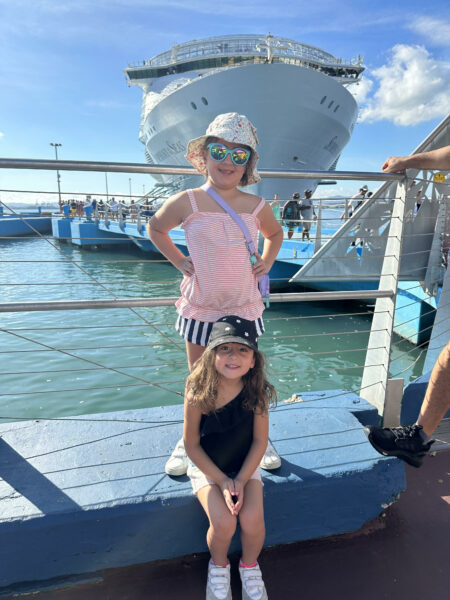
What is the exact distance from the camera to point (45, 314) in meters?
7.85

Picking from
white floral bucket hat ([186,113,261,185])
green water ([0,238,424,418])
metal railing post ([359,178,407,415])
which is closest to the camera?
white floral bucket hat ([186,113,261,185])

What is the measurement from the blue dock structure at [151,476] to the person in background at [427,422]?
2.5 inches

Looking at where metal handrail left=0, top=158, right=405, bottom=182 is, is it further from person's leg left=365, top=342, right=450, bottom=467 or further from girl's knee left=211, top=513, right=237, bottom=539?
girl's knee left=211, top=513, right=237, bottom=539

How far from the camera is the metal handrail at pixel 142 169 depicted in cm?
159

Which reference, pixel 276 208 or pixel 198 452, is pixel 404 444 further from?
pixel 276 208

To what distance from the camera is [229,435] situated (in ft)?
4.91

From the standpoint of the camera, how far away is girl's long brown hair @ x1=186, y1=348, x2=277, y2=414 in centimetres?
144

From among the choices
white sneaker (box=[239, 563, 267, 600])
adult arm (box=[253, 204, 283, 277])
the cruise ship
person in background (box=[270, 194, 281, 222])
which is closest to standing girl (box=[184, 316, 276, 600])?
white sneaker (box=[239, 563, 267, 600])

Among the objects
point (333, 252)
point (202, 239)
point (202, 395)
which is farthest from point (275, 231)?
point (333, 252)

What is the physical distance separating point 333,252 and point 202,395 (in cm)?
291

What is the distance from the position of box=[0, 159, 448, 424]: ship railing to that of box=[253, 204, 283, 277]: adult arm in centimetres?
22

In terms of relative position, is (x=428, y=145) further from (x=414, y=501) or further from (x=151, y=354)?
(x=151, y=354)

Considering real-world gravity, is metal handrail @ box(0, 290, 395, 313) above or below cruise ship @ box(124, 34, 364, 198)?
below

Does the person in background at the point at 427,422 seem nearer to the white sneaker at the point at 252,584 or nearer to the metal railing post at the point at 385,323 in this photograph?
the metal railing post at the point at 385,323
